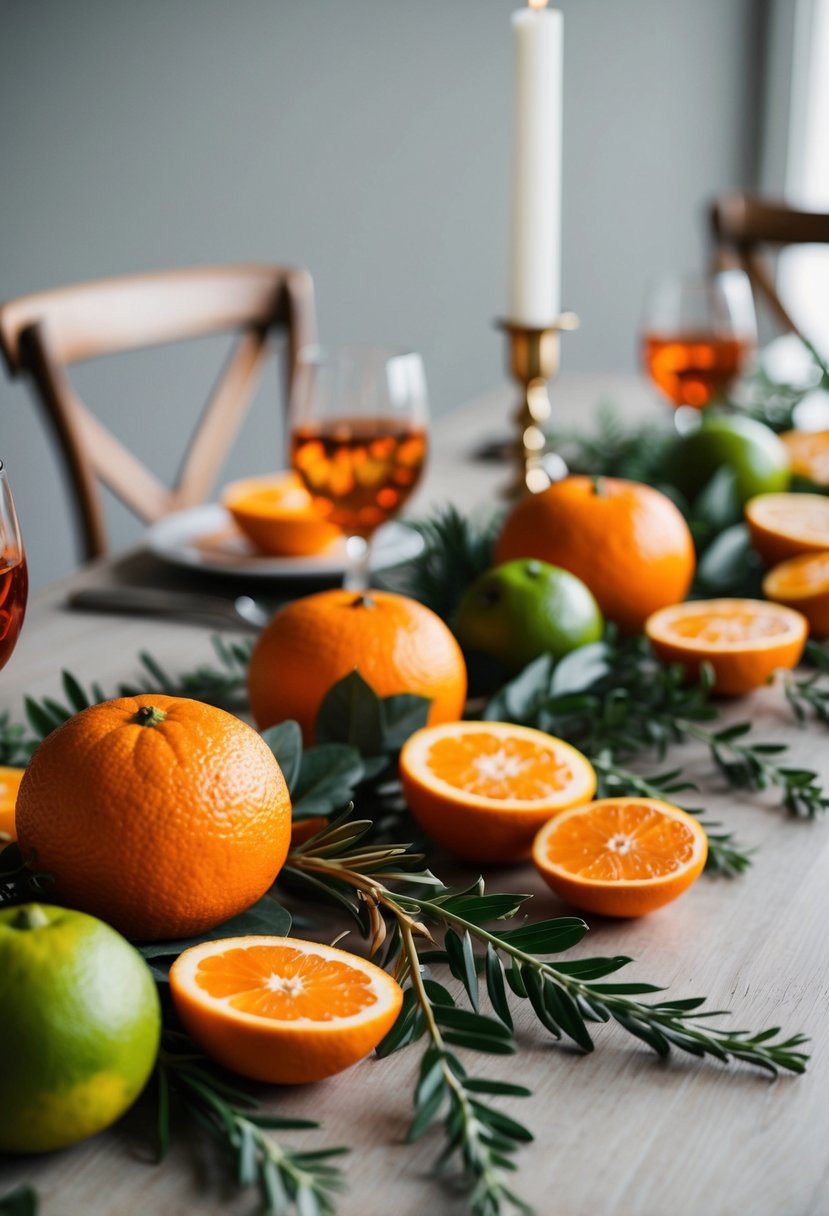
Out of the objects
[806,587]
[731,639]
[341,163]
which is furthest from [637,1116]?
[341,163]

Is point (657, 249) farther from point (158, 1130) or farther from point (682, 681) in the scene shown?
point (158, 1130)

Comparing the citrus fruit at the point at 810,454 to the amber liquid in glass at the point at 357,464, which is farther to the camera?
the citrus fruit at the point at 810,454

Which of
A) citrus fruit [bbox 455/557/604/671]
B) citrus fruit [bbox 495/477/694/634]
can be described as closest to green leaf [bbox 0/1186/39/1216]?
citrus fruit [bbox 455/557/604/671]

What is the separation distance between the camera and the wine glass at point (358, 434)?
1.04 meters

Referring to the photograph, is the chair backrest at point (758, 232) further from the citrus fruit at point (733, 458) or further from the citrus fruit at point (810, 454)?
the citrus fruit at point (733, 458)

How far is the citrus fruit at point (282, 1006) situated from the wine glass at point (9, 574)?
0.63ft

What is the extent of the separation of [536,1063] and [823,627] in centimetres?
57

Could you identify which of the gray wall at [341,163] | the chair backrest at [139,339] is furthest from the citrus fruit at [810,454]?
the gray wall at [341,163]

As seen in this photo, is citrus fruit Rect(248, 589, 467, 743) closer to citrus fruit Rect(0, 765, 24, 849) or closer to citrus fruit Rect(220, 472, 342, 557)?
citrus fruit Rect(0, 765, 24, 849)

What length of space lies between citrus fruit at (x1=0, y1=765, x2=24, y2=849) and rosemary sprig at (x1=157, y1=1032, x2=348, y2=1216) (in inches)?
7.1

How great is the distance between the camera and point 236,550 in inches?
47.1

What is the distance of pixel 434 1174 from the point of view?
1.47ft

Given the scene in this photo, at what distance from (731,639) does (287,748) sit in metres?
0.38

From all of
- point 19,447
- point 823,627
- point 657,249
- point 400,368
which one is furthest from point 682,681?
point 657,249
